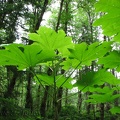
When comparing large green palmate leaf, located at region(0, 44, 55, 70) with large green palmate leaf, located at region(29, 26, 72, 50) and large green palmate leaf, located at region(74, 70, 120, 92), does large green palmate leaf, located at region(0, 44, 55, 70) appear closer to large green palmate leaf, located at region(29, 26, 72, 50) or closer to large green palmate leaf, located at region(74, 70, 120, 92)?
large green palmate leaf, located at region(29, 26, 72, 50)

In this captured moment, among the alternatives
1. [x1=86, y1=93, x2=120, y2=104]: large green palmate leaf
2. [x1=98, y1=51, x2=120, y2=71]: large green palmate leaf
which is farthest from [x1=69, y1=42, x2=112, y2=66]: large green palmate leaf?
[x1=86, y1=93, x2=120, y2=104]: large green palmate leaf

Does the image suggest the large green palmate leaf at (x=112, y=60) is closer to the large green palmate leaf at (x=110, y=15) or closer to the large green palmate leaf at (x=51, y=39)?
the large green palmate leaf at (x=110, y=15)

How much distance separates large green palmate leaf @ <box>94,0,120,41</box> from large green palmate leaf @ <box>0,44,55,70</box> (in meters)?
0.49

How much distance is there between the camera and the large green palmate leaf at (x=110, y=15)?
131cm

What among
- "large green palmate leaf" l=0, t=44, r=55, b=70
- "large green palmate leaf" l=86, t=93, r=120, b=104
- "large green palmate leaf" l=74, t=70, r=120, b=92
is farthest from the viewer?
"large green palmate leaf" l=86, t=93, r=120, b=104

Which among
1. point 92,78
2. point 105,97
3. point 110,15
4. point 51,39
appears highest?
point 110,15

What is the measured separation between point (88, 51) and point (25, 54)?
49 centimetres

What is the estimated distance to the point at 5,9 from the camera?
8398 millimetres

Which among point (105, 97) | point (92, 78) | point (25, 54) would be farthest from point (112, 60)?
point (25, 54)

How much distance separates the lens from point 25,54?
1300mm

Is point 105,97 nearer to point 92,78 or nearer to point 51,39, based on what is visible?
point 92,78

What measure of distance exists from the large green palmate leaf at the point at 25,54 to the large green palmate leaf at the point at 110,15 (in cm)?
49

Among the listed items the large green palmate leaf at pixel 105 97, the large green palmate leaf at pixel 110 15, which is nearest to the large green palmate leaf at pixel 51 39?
the large green palmate leaf at pixel 110 15

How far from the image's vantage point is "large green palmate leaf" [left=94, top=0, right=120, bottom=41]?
1.31 meters
